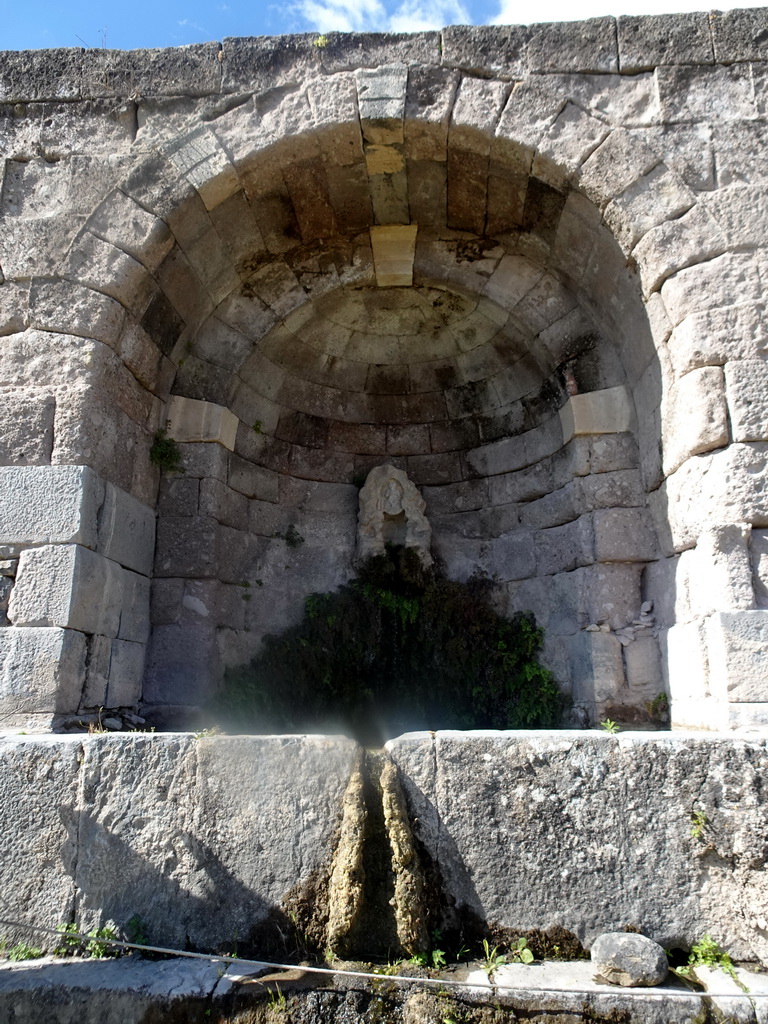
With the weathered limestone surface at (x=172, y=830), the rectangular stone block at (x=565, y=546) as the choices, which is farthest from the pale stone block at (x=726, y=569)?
the weathered limestone surface at (x=172, y=830)

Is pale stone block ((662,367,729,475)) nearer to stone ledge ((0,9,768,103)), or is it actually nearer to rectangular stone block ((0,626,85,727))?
stone ledge ((0,9,768,103))

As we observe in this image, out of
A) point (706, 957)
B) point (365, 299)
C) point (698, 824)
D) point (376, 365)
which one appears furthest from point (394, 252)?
point (706, 957)

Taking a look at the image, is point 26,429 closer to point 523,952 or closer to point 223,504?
point 223,504

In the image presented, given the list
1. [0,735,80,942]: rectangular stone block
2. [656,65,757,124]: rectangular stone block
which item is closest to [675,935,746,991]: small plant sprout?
[0,735,80,942]: rectangular stone block

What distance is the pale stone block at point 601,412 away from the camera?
5176 millimetres

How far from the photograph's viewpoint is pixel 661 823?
2869 mm

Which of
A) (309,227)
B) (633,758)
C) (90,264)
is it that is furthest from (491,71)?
(633,758)

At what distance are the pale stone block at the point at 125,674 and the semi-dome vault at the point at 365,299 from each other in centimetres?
3

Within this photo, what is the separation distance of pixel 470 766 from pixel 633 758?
0.68m

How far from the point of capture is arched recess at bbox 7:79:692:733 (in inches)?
187

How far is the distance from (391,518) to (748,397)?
2915 mm

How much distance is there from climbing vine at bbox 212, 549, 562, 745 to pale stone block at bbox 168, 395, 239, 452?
61.6 inches

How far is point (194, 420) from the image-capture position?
538 cm

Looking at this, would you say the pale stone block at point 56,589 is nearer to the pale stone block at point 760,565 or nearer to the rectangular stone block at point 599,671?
the rectangular stone block at point 599,671
